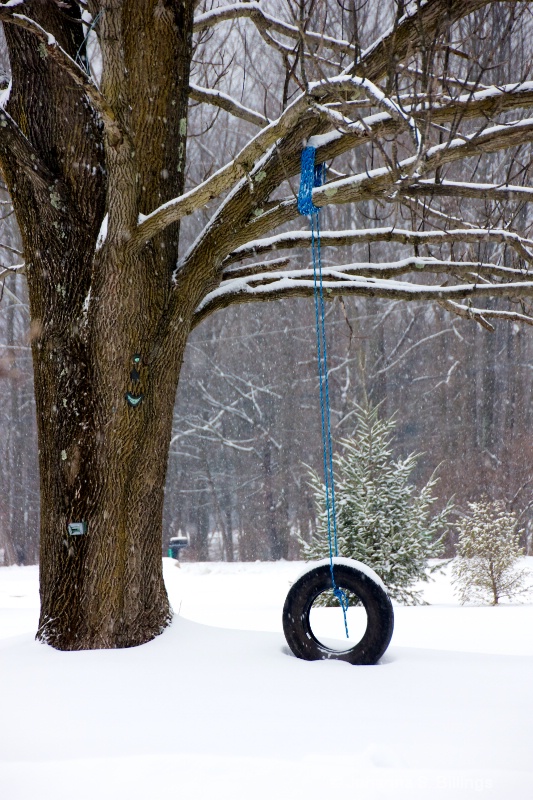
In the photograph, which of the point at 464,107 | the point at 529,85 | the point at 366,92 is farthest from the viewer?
the point at 529,85

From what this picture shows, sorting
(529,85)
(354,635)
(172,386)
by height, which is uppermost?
(529,85)

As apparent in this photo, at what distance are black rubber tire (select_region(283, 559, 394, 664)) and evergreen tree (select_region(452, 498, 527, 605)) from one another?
6.22 metres

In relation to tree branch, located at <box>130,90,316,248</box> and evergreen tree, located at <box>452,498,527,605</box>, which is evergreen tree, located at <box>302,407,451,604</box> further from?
tree branch, located at <box>130,90,316,248</box>

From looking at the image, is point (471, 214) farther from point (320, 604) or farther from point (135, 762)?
point (135, 762)

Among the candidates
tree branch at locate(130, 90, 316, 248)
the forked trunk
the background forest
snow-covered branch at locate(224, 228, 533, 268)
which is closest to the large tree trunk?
the forked trunk

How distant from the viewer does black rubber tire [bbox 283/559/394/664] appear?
3.20m

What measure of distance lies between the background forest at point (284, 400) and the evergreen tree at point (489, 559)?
8573 mm

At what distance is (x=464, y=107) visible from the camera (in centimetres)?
311

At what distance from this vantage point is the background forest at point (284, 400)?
19.0 metres

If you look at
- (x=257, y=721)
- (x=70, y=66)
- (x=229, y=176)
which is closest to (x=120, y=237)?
(x=229, y=176)

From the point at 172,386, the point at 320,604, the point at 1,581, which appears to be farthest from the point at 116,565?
the point at 1,581

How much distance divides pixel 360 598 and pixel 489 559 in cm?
654

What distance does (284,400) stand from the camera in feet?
68.5

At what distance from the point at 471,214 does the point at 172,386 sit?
15744 mm
